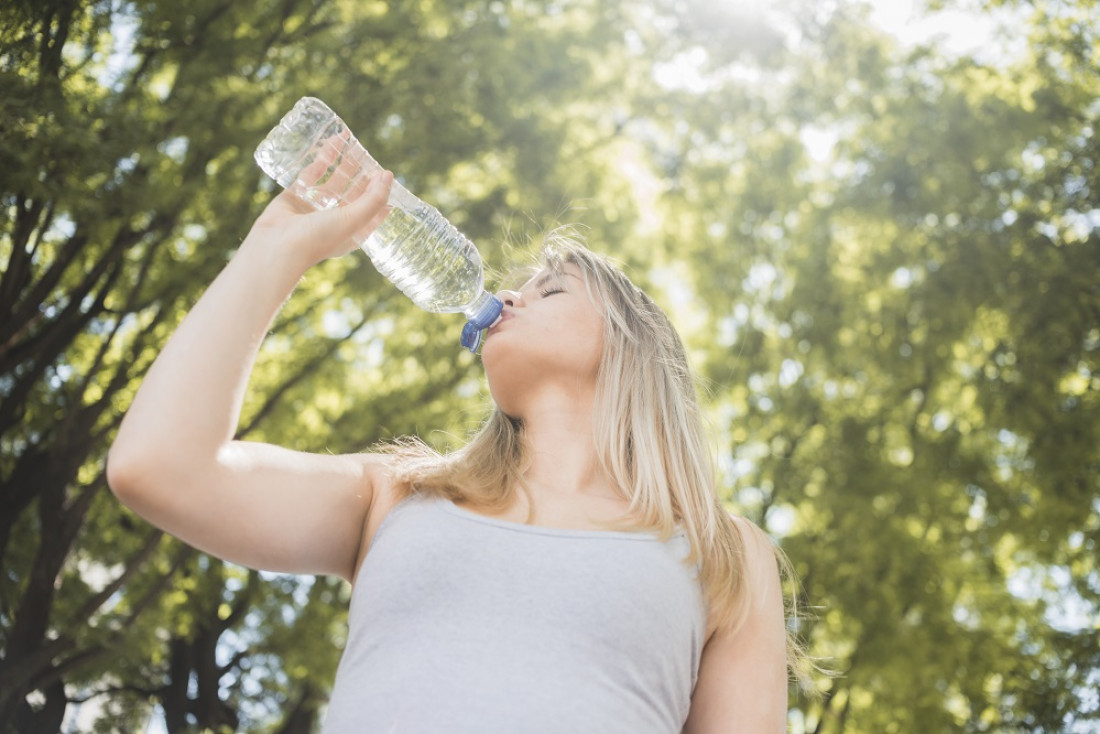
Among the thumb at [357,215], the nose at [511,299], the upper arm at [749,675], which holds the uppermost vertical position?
the thumb at [357,215]

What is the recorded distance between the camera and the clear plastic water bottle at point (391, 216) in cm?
261

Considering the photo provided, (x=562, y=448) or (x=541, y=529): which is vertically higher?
(x=541, y=529)

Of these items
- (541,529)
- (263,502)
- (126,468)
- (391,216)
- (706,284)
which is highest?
(126,468)

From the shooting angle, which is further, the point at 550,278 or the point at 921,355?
the point at 921,355

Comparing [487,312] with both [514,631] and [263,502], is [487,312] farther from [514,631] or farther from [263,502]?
[514,631]

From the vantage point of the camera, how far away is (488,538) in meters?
2.05

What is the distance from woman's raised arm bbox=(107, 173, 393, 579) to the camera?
5.93 ft

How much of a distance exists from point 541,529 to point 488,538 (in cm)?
11

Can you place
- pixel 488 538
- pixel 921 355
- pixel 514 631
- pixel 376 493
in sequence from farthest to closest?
pixel 921 355
pixel 376 493
pixel 488 538
pixel 514 631

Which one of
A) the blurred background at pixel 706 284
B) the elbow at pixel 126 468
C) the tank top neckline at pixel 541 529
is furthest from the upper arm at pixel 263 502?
the blurred background at pixel 706 284

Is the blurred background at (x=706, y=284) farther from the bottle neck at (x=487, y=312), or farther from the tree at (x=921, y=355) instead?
the bottle neck at (x=487, y=312)

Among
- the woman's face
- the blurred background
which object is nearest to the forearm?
the woman's face

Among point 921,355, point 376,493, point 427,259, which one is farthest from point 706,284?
point 376,493

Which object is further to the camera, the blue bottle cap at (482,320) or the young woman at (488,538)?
the blue bottle cap at (482,320)
